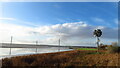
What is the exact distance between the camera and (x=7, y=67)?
39.2 ft

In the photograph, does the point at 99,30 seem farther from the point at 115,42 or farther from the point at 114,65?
the point at 114,65

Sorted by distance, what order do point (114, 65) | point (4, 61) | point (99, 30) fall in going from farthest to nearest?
point (99, 30) → point (114, 65) → point (4, 61)

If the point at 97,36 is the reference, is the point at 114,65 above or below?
below

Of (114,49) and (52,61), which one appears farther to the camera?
(114,49)

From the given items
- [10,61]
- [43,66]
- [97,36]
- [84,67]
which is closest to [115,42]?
[97,36]

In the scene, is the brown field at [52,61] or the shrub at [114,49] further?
the shrub at [114,49]

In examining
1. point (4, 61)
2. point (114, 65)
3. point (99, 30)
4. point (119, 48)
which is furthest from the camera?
point (99, 30)

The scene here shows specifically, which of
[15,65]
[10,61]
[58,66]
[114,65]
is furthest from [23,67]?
[114,65]

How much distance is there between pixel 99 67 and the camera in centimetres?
1347

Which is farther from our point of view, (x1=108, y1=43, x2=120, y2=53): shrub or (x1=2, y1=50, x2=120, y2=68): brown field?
(x1=108, y1=43, x2=120, y2=53): shrub

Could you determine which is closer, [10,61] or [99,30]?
[10,61]

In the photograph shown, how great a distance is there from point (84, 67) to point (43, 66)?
390 centimetres

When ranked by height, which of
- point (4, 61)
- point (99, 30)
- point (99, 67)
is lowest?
point (99, 67)

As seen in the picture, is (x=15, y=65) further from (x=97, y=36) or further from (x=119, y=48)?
(x=97, y=36)
